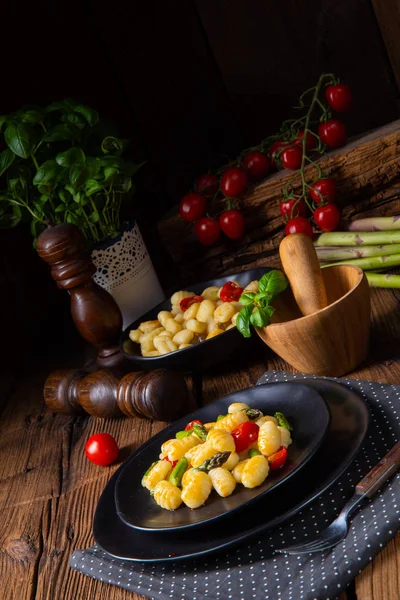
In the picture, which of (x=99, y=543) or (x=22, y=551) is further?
(x=22, y=551)

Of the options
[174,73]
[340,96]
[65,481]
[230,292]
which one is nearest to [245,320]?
[230,292]

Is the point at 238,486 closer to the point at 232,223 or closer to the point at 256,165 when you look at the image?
the point at 232,223

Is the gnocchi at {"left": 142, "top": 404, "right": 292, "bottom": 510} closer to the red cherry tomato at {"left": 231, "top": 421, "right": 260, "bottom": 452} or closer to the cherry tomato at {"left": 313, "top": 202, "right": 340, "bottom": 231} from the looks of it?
the red cherry tomato at {"left": 231, "top": 421, "right": 260, "bottom": 452}

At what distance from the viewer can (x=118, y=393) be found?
1707 millimetres

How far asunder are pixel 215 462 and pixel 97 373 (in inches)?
25.6

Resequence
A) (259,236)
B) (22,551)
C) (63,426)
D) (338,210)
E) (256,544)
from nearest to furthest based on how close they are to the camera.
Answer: (256,544)
(22,551)
(63,426)
(338,210)
(259,236)

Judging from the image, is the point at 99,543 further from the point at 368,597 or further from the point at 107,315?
the point at 107,315

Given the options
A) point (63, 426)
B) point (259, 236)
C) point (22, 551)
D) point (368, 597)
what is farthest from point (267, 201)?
point (368, 597)

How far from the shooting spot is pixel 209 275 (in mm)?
2363

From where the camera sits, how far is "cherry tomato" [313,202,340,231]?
2.04 m

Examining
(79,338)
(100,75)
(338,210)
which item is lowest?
(79,338)

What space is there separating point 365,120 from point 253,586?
1.87 meters

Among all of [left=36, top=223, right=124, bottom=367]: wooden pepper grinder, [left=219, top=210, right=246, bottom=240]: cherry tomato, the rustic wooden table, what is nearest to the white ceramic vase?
[left=36, top=223, right=124, bottom=367]: wooden pepper grinder

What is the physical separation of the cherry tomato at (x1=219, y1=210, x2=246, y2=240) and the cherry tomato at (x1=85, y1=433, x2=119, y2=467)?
825mm
